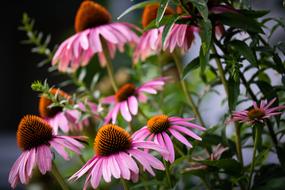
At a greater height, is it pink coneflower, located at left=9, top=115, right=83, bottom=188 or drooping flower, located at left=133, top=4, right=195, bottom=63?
drooping flower, located at left=133, top=4, right=195, bottom=63

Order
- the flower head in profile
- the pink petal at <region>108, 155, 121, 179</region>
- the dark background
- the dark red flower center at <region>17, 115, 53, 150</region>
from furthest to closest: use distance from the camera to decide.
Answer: the dark background
the flower head in profile
the dark red flower center at <region>17, 115, 53, 150</region>
the pink petal at <region>108, 155, 121, 179</region>

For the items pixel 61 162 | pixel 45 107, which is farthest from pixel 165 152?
pixel 61 162

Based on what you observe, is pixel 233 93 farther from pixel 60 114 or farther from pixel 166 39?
pixel 60 114

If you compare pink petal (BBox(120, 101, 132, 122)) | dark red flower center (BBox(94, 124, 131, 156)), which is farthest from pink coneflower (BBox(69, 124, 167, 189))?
pink petal (BBox(120, 101, 132, 122))

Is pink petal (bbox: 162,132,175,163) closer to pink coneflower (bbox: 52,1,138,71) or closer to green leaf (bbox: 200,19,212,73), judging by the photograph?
green leaf (bbox: 200,19,212,73)

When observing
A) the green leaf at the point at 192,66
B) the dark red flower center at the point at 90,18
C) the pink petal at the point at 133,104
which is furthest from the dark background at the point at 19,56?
the green leaf at the point at 192,66

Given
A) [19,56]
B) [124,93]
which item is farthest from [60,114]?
[19,56]

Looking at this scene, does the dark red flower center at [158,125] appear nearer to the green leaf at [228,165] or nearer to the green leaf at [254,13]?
the green leaf at [228,165]
